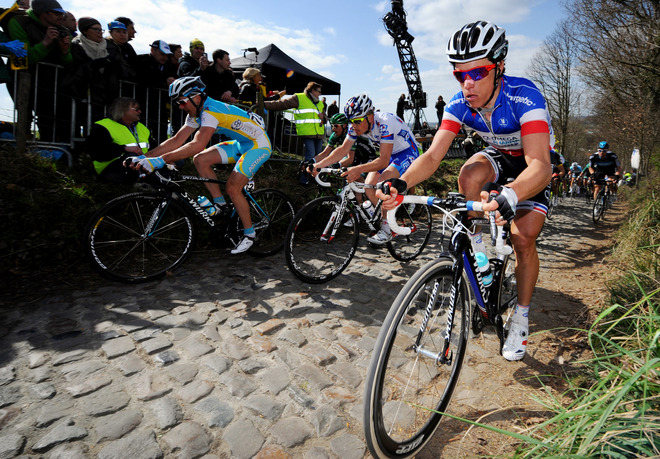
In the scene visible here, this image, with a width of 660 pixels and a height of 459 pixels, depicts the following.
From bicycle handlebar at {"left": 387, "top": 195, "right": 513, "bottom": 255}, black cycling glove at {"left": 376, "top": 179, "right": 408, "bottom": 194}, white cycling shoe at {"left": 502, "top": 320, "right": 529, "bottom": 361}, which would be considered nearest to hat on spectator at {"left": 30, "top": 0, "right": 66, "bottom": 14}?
black cycling glove at {"left": 376, "top": 179, "right": 408, "bottom": 194}

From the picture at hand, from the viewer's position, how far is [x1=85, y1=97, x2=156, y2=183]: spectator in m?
5.22

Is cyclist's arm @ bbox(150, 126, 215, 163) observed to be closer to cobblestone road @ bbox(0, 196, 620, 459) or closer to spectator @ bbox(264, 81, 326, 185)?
cobblestone road @ bbox(0, 196, 620, 459)

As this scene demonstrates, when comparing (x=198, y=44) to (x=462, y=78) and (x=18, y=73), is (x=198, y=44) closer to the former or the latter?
(x=18, y=73)

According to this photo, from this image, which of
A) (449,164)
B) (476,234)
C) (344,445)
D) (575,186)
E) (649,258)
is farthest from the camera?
(575,186)

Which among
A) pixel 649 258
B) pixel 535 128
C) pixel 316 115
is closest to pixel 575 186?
pixel 316 115

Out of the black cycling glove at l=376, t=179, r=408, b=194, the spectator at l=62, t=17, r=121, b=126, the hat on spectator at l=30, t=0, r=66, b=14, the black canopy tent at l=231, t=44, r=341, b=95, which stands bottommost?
the black cycling glove at l=376, t=179, r=408, b=194

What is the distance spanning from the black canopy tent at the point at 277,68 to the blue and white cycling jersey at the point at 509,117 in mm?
11150

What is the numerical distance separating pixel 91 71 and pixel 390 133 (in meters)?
5.09

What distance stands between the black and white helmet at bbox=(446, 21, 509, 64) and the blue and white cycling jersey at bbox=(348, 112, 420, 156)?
297 centimetres

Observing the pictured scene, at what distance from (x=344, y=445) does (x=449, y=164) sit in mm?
15366

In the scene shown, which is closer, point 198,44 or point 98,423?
point 98,423

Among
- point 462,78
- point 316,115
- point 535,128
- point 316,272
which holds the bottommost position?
point 316,272

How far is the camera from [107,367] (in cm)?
289

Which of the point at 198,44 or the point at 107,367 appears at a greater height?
the point at 198,44
